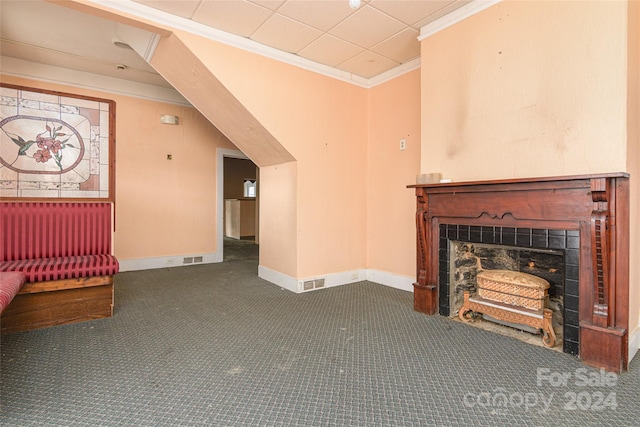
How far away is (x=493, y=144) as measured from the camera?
262 cm

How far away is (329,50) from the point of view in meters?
3.52

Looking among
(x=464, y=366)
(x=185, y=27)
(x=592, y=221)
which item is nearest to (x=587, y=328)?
(x=592, y=221)

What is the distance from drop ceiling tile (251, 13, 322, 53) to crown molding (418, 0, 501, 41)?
104 cm

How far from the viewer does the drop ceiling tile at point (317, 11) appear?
2.68 meters

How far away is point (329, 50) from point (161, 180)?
3367mm

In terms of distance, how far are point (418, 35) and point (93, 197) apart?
12.9 ft

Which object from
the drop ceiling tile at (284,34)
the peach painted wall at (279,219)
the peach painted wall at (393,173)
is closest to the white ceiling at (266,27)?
the drop ceiling tile at (284,34)

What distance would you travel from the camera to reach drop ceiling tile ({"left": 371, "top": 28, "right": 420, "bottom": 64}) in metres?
3.18

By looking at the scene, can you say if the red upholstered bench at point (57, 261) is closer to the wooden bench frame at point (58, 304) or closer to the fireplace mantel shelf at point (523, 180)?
the wooden bench frame at point (58, 304)

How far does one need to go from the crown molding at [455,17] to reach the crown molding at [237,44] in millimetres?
617

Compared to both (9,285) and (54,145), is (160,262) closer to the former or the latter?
(54,145)

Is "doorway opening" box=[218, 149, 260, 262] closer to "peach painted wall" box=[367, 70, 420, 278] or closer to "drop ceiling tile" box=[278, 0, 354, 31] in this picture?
"peach painted wall" box=[367, 70, 420, 278]

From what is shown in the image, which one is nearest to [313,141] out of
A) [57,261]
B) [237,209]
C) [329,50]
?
[329,50]

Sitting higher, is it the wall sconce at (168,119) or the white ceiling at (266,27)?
the white ceiling at (266,27)
